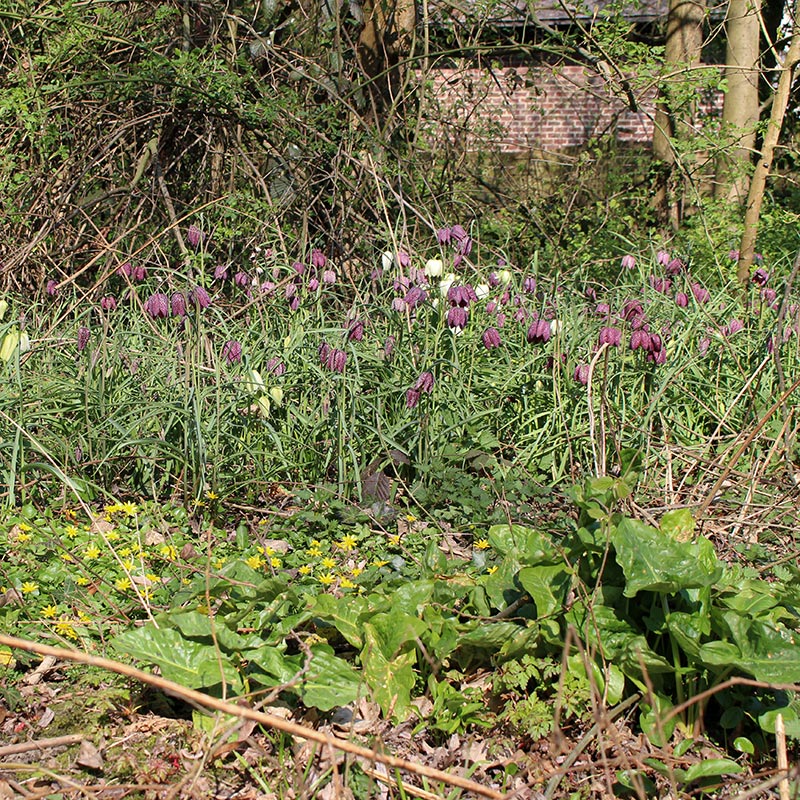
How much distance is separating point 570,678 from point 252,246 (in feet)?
13.7

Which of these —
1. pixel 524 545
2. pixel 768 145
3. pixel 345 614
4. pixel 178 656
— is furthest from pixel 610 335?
pixel 768 145

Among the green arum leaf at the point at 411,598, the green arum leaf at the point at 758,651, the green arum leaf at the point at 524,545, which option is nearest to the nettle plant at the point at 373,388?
the green arum leaf at the point at 524,545

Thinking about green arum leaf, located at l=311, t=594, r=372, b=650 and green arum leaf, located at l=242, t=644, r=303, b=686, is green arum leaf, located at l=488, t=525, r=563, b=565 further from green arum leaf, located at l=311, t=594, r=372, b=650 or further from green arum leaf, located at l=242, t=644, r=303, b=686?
green arum leaf, located at l=242, t=644, r=303, b=686

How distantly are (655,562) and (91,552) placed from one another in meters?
1.69

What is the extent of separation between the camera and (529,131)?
13.8 m

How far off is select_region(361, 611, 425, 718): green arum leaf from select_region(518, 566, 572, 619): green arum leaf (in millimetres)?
280

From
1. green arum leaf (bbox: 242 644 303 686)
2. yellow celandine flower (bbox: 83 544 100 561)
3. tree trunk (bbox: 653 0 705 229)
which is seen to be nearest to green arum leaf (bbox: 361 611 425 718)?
green arum leaf (bbox: 242 644 303 686)

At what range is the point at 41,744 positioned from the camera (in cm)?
201

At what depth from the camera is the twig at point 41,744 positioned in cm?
190

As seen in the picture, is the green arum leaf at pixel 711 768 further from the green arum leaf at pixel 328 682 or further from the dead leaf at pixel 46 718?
the dead leaf at pixel 46 718

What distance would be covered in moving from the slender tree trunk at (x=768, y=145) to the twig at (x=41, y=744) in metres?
4.86

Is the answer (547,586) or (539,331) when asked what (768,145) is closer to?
(539,331)

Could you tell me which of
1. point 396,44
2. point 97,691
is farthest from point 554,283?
point 97,691

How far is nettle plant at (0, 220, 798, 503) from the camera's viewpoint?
351 cm
